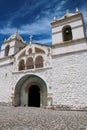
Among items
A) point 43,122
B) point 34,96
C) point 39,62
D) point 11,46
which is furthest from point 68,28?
point 43,122

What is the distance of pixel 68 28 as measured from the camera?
36.6ft

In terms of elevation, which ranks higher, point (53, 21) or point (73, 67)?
point (53, 21)

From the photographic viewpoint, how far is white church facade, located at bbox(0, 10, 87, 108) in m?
9.13

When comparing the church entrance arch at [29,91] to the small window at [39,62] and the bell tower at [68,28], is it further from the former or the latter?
the bell tower at [68,28]

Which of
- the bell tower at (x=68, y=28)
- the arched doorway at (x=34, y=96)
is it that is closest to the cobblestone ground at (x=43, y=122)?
the arched doorway at (x=34, y=96)

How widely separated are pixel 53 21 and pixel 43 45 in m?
2.63

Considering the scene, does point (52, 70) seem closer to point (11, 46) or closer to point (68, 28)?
point (68, 28)

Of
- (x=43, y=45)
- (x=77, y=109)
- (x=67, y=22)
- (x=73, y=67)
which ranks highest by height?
(x=67, y=22)

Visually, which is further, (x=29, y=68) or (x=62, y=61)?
(x=29, y=68)

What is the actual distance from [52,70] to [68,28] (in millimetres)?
4389

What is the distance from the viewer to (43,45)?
1164cm

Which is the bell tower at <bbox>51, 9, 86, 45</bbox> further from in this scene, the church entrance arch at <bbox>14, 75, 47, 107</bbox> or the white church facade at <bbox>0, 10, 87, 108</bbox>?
the church entrance arch at <bbox>14, 75, 47, 107</bbox>

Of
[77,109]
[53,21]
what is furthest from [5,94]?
[53,21]

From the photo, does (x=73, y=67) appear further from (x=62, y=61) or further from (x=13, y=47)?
(x=13, y=47)
